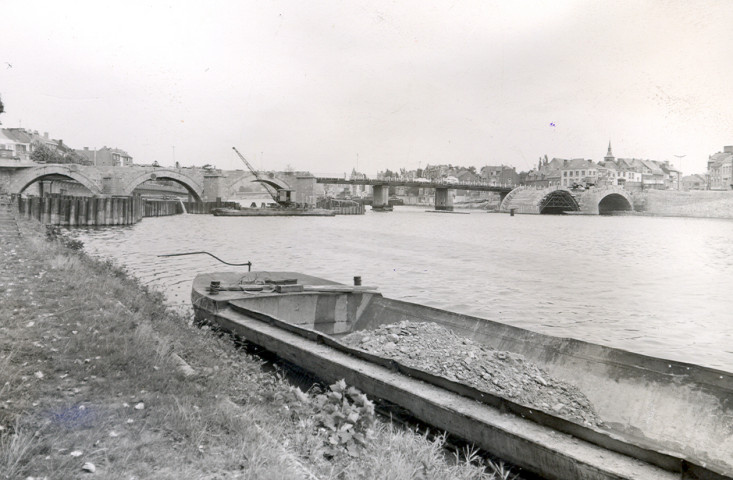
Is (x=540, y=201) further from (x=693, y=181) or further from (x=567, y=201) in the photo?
(x=693, y=181)

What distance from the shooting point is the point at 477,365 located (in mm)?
7309

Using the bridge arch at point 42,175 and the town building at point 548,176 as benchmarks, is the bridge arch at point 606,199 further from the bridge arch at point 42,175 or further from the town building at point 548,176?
the bridge arch at point 42,175

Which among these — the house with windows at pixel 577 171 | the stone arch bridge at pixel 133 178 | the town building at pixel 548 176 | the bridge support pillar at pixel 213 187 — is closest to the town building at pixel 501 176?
the town building at pixel 548 176

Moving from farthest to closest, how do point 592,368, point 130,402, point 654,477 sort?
point 592,368
point 130,402
point 654,477

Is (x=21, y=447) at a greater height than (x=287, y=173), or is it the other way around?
(x=287, y=173)

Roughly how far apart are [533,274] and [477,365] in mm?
18751

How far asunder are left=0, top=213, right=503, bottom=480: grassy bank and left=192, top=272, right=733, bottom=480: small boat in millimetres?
501

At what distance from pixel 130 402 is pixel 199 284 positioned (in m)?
8.61

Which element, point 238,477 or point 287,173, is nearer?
point 238,477

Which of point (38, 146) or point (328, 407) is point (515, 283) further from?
point (38, 146)

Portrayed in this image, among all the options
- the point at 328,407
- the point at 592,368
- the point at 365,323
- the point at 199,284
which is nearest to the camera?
the point at 328,407

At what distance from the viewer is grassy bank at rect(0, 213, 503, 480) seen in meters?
3.75

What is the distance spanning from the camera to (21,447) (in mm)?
3568

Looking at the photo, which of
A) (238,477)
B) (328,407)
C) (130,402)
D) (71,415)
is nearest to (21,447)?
(71,415)
